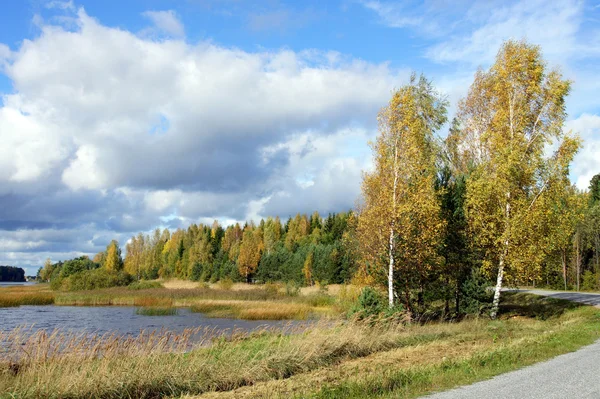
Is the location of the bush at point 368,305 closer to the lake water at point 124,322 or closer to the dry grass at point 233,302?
the lake water at point 124,322

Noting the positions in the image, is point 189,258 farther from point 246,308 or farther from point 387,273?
point 387,273

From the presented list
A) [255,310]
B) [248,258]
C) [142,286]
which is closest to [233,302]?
[255,310]

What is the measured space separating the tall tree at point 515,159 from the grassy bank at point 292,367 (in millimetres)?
7374

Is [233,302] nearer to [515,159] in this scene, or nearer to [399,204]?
[399,204]

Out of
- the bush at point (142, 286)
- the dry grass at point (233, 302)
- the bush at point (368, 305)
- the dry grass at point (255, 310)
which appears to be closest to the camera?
the bush at point (368, 305)

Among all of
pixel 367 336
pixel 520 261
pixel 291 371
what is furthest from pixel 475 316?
pixel 291 371

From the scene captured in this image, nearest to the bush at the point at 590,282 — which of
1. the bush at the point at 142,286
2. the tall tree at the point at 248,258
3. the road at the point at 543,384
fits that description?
the road at the point at 543,384

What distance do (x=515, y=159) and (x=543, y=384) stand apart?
1565 cm

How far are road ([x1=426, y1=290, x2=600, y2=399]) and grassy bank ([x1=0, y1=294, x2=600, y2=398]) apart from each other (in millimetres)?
491

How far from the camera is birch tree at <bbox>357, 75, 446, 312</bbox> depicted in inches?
818

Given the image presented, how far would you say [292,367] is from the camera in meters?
11.4

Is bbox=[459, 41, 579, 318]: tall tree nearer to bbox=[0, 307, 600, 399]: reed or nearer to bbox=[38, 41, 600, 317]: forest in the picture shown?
bbox=[38, 41, 600, 317]: forest

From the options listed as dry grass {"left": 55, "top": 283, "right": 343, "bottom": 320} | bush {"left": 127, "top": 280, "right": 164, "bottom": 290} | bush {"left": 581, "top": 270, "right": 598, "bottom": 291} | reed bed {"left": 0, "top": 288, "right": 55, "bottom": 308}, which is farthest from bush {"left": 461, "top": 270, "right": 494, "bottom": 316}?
bush {"left": 127, "top": 280, "right": 164, "bottom": 290}

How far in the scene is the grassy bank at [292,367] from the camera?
8922 mm
